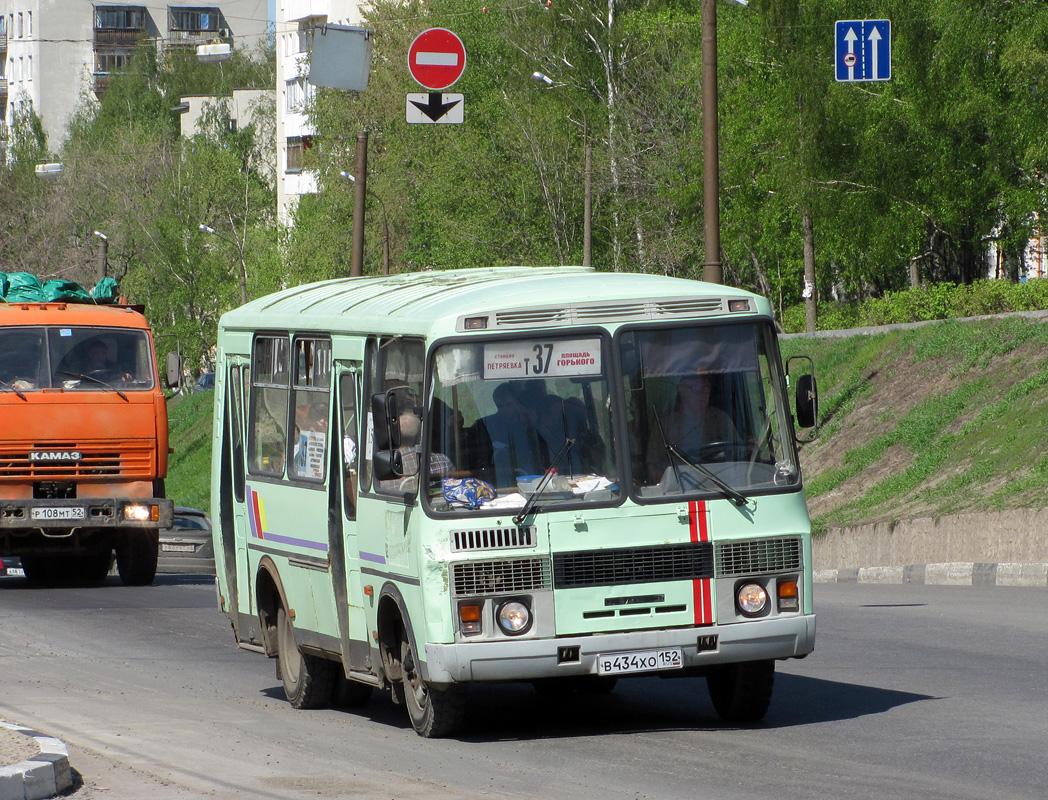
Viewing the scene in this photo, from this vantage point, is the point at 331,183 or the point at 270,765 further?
the point at 331,183

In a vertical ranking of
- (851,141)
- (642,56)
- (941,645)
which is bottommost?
(941,645)

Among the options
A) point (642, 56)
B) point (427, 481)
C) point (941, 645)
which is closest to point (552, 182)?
point (642, 56)

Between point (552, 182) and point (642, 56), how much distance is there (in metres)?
5.83

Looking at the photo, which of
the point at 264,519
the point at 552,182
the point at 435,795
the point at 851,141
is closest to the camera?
the point at 435,795

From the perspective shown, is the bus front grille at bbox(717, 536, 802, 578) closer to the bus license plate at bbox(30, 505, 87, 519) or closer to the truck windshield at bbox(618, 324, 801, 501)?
the truck windshield at bbox(618, 324, 801, 501)

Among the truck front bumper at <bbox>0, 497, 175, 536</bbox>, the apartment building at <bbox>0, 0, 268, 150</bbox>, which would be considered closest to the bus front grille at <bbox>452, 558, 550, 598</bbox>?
the truck front bumper at <bbox>0, 497, 175, 536</bbox>

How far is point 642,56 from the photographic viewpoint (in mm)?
52281

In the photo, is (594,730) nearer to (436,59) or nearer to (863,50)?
(436,59)

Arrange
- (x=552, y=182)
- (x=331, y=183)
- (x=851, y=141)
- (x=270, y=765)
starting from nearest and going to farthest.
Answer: (x=270, y=765) < (x=851, y=141) < (x=552, y=182) < (x=331, y=183)

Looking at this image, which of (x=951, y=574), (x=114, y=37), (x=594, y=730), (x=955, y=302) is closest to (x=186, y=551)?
(x=951, y=574)

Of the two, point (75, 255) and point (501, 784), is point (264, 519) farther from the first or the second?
point (75, 255)

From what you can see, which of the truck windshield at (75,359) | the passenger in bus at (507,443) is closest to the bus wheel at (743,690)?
the passenger in bus at (507,443)

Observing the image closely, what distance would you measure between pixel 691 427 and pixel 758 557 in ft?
2.42

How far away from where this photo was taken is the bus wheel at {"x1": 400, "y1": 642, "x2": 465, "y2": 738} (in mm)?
9531
